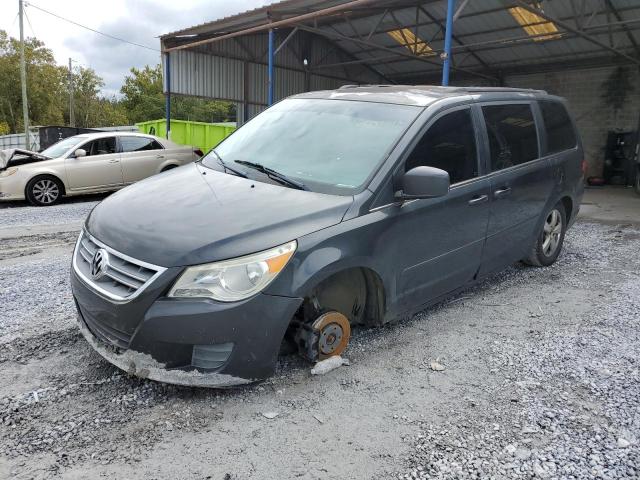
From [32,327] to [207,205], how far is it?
1.75 metres

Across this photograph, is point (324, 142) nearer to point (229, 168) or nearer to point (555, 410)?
point (229, 168)

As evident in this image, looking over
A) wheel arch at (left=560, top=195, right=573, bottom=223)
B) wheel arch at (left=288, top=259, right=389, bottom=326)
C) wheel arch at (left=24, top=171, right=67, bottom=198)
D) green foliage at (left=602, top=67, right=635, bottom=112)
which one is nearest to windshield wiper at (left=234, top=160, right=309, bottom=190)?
wheel arch at (left=288, top=259, right=389, bottom=326)

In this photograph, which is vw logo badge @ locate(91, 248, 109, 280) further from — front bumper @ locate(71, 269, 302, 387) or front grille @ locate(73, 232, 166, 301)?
front bumper @ locate(71, 269, 302, 387)

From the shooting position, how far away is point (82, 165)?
1035 centimetres

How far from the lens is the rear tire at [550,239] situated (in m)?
5.12

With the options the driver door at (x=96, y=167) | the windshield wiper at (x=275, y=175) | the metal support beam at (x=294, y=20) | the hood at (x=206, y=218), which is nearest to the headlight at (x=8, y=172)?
the driver door at (x=96, y=167)

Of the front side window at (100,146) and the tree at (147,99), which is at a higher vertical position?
the tree at (147,99)

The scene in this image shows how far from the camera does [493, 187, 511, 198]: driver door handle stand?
4.04 m

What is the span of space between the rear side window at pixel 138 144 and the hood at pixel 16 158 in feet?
5.40

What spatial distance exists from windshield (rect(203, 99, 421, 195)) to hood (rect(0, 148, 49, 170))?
25.8 feet

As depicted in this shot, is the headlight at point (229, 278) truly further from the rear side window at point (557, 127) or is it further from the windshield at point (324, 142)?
the rear side window at point (557, 127)

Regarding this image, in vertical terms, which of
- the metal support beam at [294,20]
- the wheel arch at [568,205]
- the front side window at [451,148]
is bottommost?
the wheel arch at [568,205]

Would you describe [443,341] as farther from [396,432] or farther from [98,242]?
[98,242]

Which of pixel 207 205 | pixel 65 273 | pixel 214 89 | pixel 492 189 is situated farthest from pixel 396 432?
pixel 214 89
